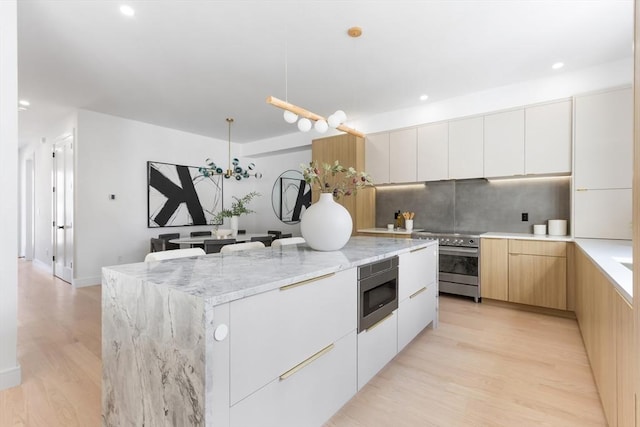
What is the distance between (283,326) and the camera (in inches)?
52.6

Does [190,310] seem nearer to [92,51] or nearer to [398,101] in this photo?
[92,51]

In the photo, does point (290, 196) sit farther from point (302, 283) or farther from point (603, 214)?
point (302, 283)

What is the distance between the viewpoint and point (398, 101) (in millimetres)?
4445

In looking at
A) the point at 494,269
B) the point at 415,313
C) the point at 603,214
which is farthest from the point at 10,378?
the point at 603,214

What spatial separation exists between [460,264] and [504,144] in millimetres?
1620

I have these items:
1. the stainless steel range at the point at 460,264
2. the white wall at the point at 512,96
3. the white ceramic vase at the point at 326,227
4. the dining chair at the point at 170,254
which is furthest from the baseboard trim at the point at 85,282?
the stainless steel range at the point at 460,264

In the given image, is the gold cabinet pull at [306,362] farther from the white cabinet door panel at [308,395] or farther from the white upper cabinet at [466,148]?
the white upper cabinet at [466,148]

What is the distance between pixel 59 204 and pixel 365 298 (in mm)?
6134

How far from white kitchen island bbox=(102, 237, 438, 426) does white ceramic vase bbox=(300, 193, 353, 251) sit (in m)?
0.29

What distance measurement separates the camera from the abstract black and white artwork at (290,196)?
644cm

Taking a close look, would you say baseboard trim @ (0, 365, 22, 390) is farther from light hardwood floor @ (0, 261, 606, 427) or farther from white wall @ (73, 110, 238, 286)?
white wall @ (73, 110, 238, 286)

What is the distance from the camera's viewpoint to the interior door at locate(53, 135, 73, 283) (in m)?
5.05

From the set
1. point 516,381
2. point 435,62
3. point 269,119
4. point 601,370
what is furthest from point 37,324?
point 435,62

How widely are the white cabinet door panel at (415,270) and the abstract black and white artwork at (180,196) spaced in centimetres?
482
